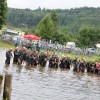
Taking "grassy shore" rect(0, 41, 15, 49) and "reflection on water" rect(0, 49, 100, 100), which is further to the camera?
"grassy shore" rect(0, 41, 15, 49)

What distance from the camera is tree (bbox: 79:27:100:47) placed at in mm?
97812

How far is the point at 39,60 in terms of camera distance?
39.4 metres

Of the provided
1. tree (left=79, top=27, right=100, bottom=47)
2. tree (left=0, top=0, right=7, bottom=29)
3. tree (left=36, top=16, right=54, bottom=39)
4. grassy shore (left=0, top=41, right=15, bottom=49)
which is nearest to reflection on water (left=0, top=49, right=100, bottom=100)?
grassy shore (left=0, top=41, right=15, bottom=49)

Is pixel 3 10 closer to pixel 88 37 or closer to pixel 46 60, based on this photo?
pixel 46 60

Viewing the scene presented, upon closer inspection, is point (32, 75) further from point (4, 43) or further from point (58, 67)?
point (4, 43)

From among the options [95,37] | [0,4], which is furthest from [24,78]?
[95,37]

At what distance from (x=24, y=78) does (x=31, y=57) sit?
29.5 ft

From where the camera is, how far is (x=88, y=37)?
9925 centimetres

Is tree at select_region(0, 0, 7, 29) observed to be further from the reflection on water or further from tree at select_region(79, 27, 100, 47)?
the reflection on water

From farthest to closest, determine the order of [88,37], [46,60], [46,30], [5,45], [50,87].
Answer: [88,37] → [46,30] → [5,45] → [46,60] → [50,87]

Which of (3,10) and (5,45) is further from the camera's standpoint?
(3,10)

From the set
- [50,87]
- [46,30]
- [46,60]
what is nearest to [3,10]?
[46,30]

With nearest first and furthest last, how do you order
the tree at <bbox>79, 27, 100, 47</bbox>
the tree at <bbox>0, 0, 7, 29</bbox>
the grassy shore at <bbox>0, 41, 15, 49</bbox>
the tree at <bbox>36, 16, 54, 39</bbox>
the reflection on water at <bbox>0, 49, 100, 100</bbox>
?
the reflection on water at <bbox>0, 49, 100, 100</bbox> → the grassy shore at <bbox>0, 41, 15, 49</bbox> → the tree at <bbox>0, 0, 7, 29</bbox> → the tree at <bbox>36, 16, 54, 39</bbox> → the tree at <bbox>79, 27, 100, 47</bbox>

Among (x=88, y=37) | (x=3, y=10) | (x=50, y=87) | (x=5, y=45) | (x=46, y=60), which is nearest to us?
(x=50, y=87)
